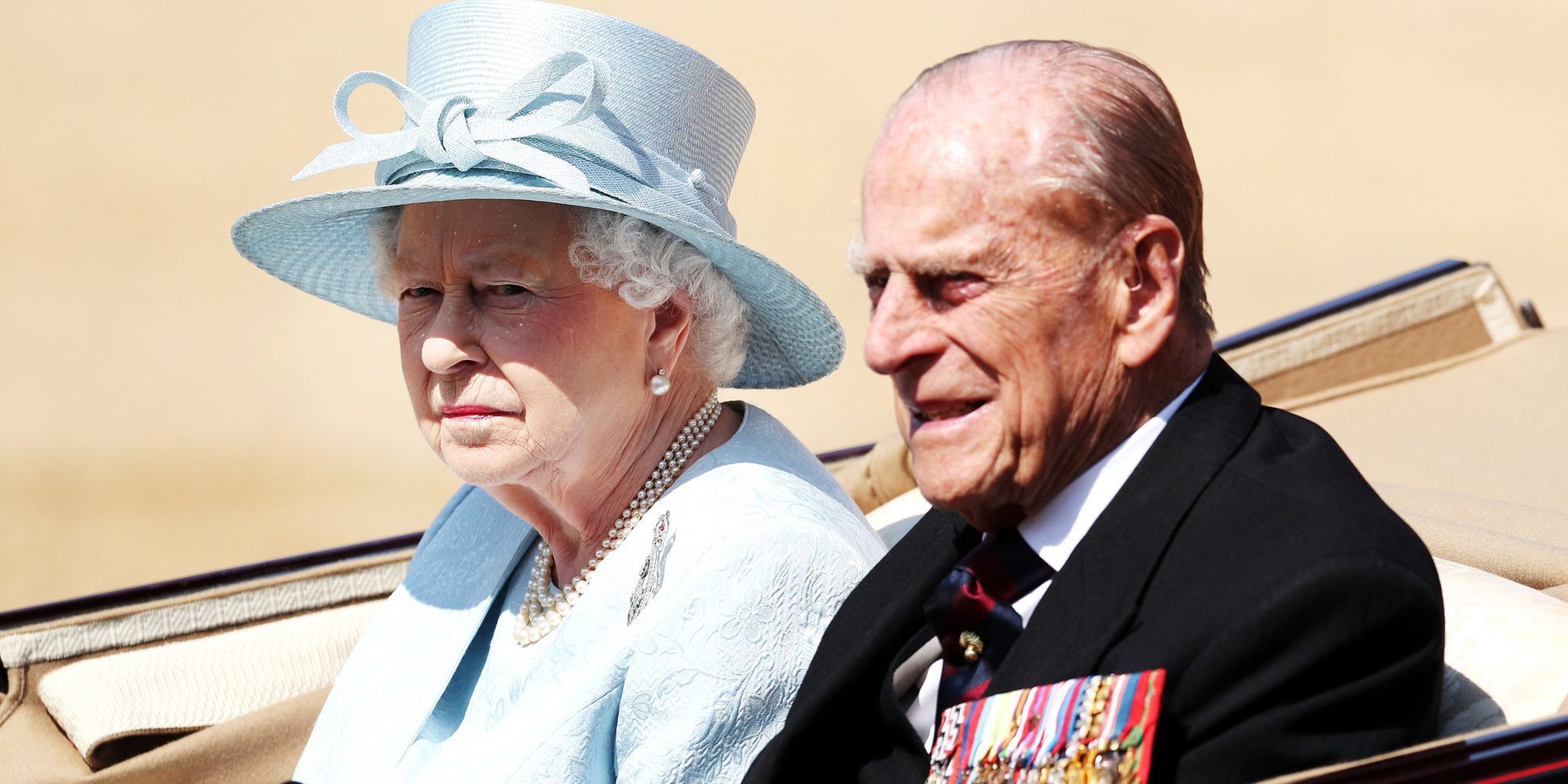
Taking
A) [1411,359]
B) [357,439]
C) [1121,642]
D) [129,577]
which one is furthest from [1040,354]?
[357,439]

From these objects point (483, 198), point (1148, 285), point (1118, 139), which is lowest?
point (483, 198)

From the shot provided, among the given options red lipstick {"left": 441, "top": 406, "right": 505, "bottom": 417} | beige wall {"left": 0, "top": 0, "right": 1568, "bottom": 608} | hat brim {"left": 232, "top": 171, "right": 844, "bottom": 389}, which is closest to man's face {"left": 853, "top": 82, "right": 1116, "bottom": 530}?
hat brim {"left": 232, "top": 171, "right": 844, "bottom": 389}

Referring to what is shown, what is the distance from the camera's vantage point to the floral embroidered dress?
1979 mm

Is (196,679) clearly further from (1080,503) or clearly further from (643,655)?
(1080,503)

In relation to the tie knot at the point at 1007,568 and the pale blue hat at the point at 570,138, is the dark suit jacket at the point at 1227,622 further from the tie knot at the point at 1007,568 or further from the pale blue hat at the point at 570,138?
the pale blue hat at the point at 570,138

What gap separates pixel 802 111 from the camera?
33.7 feet

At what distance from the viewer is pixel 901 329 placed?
5.43ft

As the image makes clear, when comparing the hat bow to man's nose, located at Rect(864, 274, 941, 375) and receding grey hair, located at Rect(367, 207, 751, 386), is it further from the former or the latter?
man's nose, located at Rect(864, 274, 941, 375)

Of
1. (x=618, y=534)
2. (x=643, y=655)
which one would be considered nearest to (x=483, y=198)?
(x=618, y=534)

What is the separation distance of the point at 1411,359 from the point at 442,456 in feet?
7.88

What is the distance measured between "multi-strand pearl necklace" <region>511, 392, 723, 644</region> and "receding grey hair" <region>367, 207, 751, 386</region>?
0.11 metres

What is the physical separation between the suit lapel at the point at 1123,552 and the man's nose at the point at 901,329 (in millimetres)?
270

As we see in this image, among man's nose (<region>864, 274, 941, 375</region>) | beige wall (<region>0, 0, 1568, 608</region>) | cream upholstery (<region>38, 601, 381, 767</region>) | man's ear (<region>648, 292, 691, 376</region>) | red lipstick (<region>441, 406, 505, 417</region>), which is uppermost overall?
man's nose (<region>864, 274, 941, 375</region>)

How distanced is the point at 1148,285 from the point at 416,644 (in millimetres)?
1556
